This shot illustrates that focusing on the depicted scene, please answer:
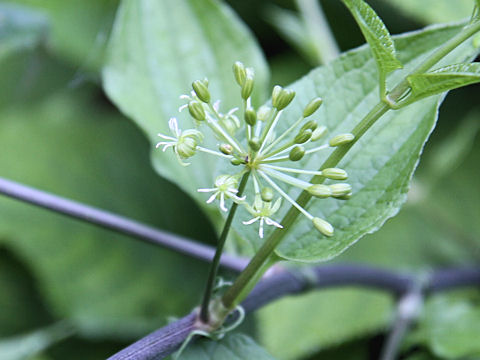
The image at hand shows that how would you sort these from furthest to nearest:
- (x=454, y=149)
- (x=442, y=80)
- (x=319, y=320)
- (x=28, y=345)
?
(x=454, y=149), (x=319, y=320), (x=28, y=345), (x=442, y=80)

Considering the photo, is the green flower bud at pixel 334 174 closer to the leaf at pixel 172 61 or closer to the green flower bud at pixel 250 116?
the green flower bud at pixel 250 116

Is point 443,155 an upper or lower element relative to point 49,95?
lower

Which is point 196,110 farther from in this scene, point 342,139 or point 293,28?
point 293,28

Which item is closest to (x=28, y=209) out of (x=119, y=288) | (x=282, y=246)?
(x=119, y=288)

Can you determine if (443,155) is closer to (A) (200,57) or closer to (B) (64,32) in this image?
(A) (200,57)

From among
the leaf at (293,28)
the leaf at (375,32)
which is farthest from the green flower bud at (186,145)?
the leaf at (293,28)

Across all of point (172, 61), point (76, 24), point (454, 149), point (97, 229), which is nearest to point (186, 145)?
point (172, 61)

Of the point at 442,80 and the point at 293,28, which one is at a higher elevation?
the point at 442,80
